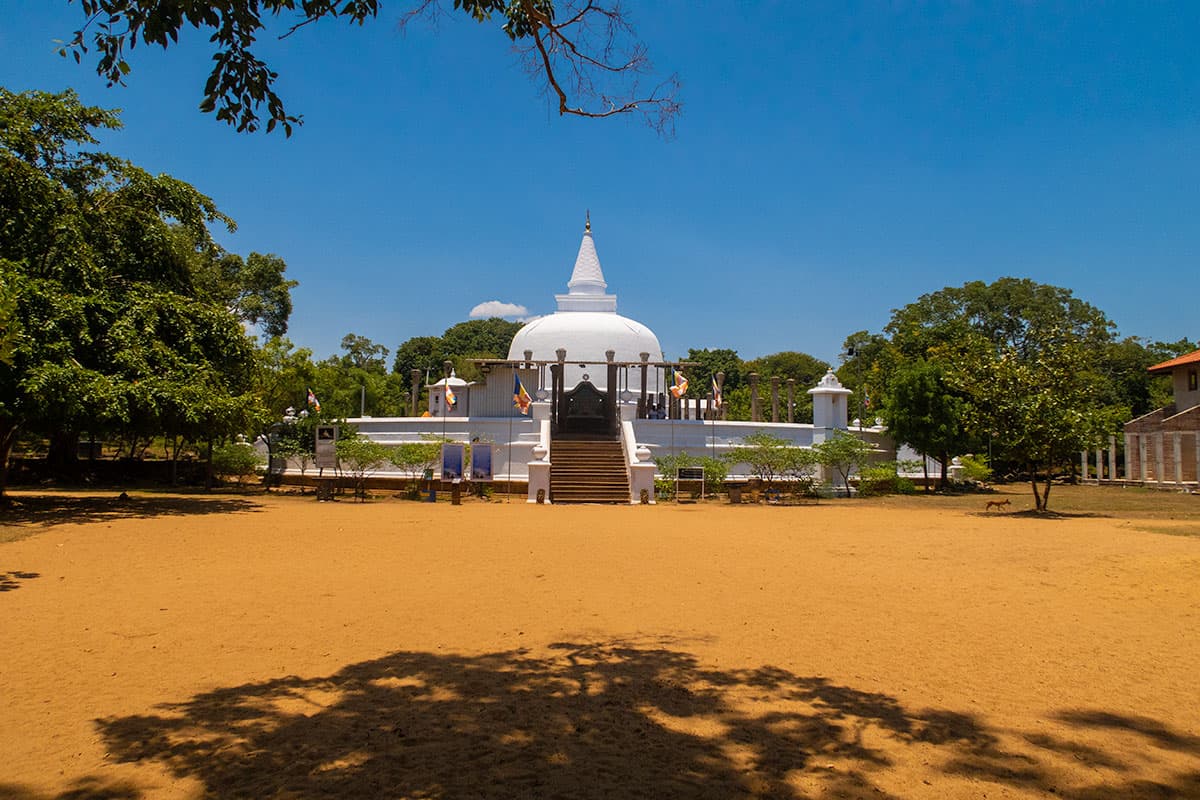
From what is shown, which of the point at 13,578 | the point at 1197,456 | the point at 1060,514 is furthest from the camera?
the point at 1197,456

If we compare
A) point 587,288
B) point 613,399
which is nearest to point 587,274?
point 587,288

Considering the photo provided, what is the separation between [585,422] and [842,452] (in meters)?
10.2

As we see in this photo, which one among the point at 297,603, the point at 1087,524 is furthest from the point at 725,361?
the point at 297,603

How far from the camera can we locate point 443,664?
620 centimetres

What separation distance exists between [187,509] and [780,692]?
16.2m

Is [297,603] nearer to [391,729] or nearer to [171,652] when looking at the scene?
[171,652]

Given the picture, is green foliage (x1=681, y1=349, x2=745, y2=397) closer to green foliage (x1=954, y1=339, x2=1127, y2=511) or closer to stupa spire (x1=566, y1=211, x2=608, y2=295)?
stupa spire (x1=566, y1=211, x2=608, y2=295)

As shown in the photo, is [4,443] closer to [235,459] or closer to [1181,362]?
[235,459]

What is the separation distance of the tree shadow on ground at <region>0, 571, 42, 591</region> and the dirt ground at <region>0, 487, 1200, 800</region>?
64 mm

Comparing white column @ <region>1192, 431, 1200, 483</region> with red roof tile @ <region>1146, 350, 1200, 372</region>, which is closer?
white column @ <region>1192, 431, 1200, 483</region>

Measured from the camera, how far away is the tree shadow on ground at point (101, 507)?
15.7 m

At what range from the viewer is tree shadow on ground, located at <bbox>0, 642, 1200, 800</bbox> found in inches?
159

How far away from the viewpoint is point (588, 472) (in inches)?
938

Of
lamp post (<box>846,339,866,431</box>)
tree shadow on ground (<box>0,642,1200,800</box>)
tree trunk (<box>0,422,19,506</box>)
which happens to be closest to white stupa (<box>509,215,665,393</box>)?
lamp post (<box>846,339,866,431</box>)
